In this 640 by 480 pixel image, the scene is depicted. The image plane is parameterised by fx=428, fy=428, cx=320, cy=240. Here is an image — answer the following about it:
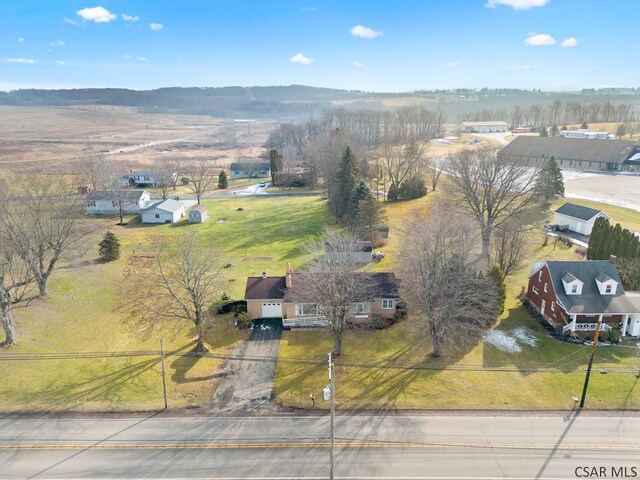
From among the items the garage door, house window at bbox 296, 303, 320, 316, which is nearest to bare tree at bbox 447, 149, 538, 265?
house window at bbox 296, 303, 320, 316

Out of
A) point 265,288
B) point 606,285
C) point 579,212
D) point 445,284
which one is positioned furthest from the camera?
point 579,212

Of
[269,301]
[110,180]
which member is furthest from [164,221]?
[269,301]

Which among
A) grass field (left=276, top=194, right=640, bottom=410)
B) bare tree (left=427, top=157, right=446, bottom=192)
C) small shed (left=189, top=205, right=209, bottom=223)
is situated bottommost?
grass field (left=276, top=194, right=640, bottom=410)

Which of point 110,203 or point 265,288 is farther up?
point 110,203

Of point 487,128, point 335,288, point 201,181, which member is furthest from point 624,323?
point 487,128

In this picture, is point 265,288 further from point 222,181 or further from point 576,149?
point 576,149

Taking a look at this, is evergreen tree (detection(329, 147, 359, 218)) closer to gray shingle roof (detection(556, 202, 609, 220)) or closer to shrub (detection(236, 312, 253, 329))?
gray shingle roof (detection(556, 202, 609, 220))
